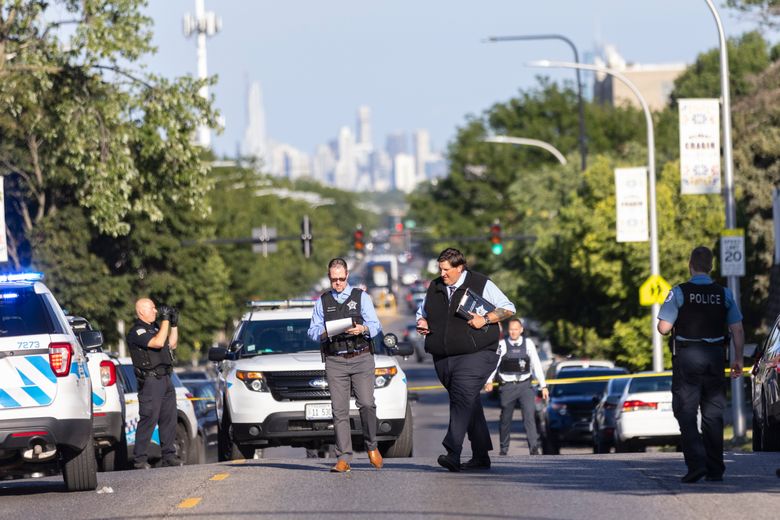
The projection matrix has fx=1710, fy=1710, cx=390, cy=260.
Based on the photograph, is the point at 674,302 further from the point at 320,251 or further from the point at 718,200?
the point at 320,251

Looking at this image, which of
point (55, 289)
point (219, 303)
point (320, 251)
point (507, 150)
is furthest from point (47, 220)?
point (320, 251)

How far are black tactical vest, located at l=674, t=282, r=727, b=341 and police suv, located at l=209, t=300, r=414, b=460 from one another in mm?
4732

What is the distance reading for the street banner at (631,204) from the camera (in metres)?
35.9

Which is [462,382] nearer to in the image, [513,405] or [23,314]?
[23,314]

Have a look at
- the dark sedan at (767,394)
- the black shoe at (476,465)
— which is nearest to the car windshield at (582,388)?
the dark sedan at (767,394)

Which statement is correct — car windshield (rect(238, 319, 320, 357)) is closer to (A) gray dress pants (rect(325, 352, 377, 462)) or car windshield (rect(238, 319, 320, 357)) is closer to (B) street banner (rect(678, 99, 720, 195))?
(A) gray dress pants (rect(325, 352, 377, 462))

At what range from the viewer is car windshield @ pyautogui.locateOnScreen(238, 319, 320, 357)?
18641 mm

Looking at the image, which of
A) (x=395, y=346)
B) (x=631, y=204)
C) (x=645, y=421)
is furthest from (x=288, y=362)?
(x=631, y=204)

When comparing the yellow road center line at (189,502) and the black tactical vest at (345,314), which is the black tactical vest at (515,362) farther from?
the yellow road center line at (189,502)

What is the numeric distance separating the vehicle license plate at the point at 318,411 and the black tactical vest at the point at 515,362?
5.22m

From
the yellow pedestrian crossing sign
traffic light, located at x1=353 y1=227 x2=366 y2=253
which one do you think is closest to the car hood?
the yellow pedestrian crossing sign

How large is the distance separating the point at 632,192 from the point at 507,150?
52.4m

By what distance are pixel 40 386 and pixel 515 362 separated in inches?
403

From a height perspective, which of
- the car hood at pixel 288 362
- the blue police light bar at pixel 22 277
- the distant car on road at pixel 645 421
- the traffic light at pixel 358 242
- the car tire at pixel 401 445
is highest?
the traffic light at pixel 358 242
